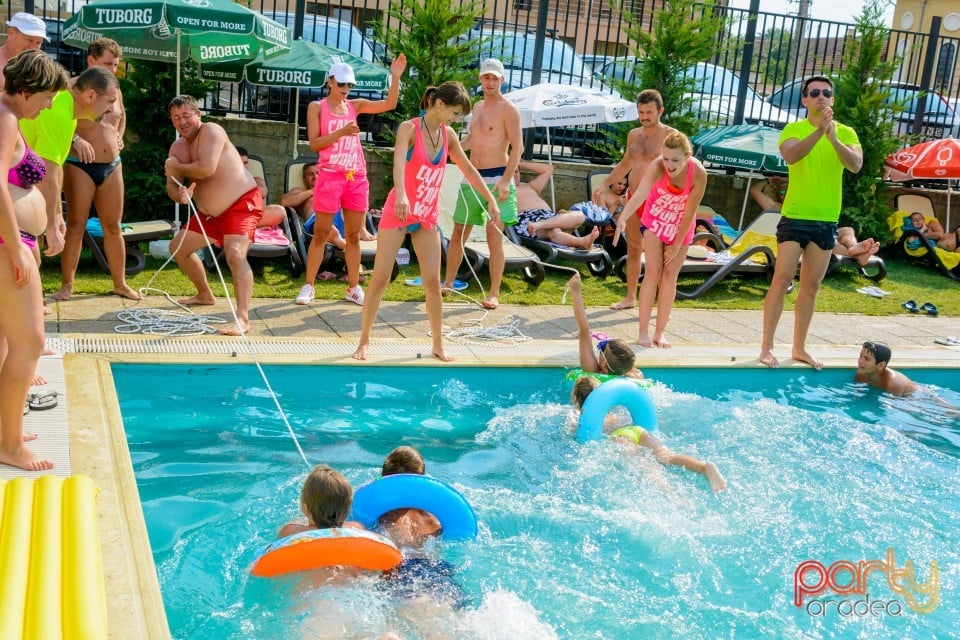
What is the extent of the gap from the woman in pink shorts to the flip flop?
3218 millimetres

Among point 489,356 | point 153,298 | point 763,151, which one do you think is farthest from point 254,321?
point 763,151

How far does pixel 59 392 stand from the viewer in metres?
4.89

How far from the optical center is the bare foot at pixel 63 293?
7144 mm

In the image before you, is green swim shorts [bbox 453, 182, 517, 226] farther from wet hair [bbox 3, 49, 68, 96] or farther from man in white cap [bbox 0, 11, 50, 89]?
wet hair [bbox 3, 49, 68, 96]

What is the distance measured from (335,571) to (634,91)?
10361 mm

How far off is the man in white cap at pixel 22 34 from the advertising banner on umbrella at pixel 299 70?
10.4 feet

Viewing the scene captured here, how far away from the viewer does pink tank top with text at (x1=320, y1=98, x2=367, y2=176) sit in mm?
8008

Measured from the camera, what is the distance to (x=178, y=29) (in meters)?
8.38

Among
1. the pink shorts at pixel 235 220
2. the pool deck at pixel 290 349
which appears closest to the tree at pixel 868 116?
the pool deck at pixel 290 349

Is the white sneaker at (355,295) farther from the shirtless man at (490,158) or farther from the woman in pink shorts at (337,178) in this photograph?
the shirtless man at (490,158)

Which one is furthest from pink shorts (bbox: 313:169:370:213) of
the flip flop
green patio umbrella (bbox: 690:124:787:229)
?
green patio umbrella (bbox: 690:124:787:229)

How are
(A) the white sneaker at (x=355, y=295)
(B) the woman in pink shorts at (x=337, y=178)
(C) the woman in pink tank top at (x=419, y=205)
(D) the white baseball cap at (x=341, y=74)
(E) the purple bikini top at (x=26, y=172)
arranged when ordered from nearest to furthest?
(E) the purple bikini top at (x=26, y=172)
(C) the woman in pink tank top at (x=419, y=205)
(B) the woman in pink shorts at (x=337, y=178)
(A) the white sneaker at (x=355, y=295)
(D) the white baseball cap at (x=341, y=74)

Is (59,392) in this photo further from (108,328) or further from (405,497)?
(405,497)

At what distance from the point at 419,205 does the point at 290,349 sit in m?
1.29
